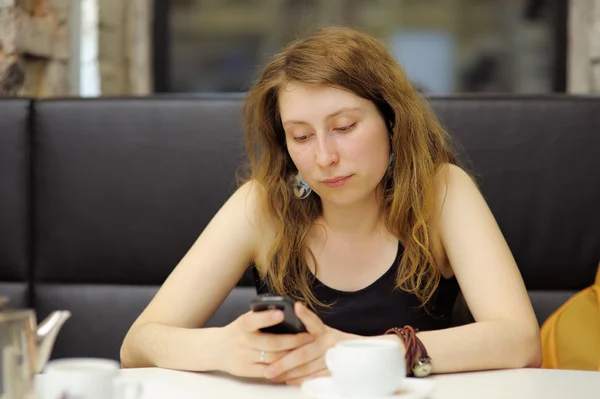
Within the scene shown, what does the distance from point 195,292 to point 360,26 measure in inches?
78.8

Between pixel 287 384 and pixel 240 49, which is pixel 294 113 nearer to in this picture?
pixel 287 384

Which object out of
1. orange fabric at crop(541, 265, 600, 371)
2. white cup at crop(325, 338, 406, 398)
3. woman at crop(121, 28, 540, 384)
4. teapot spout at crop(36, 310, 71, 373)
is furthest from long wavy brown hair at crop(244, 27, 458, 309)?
teapot spout at crop(36, 310, 71, 373)

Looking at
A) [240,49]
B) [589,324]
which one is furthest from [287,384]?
[240,49]

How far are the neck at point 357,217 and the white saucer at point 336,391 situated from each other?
0.56 m

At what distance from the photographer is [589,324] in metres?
1.64

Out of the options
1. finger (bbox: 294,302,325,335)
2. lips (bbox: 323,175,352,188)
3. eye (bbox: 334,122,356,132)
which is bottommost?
finger (bbox: 294,302,325,335)

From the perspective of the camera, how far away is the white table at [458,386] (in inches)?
40.1

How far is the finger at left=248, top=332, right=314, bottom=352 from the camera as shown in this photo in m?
1.11

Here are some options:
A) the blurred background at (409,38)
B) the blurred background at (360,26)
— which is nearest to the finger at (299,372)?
the blurred background at (360,26)

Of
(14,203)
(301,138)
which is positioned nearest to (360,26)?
(14,203)

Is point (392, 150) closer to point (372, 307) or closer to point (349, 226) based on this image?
point (349, 226)

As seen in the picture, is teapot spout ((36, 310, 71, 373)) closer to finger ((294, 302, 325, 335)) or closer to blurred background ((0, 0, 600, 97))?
finger ((294, 302, 325, 335))

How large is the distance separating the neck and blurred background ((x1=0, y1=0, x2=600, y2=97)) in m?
1.76

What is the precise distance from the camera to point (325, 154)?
4.40 ft
